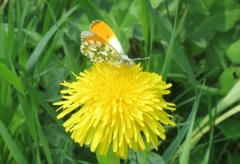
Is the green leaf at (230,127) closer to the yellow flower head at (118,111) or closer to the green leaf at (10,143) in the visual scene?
the yellow flower head at (118,111)

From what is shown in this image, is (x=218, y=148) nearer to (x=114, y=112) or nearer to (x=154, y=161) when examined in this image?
(x=154, y=161)

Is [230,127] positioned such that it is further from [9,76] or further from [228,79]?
[9,76]

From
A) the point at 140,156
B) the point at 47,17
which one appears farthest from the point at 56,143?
the point at 47,17

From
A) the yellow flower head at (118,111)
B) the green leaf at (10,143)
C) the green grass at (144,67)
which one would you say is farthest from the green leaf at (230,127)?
the green leaf at (10,143)

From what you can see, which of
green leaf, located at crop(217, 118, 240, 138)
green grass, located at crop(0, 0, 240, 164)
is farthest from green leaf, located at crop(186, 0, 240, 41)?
green leaf, located at crop(217, 118, 240, 138)

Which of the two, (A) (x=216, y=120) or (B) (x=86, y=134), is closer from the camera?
(B) (x=86, y=134)

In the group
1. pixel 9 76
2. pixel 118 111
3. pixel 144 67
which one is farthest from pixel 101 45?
pixel 144 67
